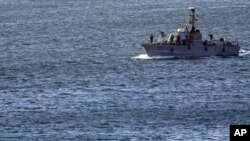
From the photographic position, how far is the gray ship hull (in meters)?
138

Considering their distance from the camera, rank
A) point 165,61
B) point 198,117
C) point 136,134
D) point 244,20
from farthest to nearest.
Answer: point 244,20 < point 165,61 < point 198,117 < point 136,134

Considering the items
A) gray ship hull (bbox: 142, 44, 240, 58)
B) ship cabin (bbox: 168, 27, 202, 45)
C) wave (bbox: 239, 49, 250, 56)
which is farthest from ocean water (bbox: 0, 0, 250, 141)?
ship cabin (bbox: 168, 27, 202, 45)

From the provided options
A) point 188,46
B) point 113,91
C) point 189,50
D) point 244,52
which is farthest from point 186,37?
point 113,91

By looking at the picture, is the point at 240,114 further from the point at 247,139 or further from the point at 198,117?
the point at 247,139

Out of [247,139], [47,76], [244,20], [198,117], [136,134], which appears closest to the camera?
[247,139]

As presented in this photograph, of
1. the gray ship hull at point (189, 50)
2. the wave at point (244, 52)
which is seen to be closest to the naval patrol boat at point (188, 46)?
the gray ship hull at point (189, 50)

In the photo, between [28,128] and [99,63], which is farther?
[99,63]

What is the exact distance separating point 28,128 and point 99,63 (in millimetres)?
38879

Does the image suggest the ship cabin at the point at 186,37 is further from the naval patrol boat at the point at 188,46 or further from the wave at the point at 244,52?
the wave at the point at 244,52

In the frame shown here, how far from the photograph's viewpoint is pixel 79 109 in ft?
351

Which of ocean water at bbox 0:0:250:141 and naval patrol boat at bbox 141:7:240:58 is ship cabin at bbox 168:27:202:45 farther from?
ocean water at bbox 0:0:250:141

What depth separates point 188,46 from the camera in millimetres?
137875

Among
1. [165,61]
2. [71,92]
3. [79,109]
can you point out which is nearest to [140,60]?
[165,61]

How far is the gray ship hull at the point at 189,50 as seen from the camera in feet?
452
